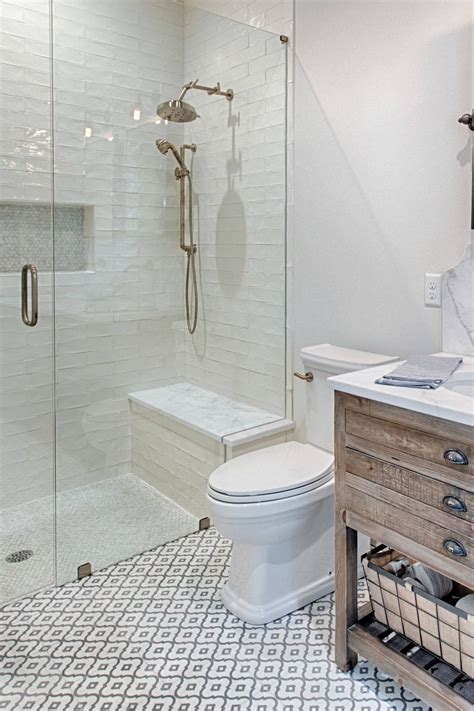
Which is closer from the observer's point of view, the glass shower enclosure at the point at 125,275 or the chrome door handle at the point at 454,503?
the chrome door handle at the point at 454,503

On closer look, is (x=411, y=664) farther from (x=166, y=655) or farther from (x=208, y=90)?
(x=208, y=90)

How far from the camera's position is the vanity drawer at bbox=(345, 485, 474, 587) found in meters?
1.38

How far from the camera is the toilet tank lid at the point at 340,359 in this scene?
217 centimetres

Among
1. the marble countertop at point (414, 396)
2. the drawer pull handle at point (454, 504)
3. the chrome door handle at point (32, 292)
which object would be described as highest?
the chrome door handle at point (32, 292)

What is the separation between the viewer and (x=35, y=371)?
2699 mm

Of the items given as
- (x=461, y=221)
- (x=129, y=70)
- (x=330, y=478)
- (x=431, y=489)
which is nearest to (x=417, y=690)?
(x=431, y=489)

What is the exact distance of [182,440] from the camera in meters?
2.72

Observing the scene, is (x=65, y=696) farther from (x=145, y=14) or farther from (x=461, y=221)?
(x=145, y=14)

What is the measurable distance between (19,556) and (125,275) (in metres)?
1.26

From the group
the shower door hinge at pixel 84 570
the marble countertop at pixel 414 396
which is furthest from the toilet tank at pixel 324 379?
the shower door hinge at pixel 84 570

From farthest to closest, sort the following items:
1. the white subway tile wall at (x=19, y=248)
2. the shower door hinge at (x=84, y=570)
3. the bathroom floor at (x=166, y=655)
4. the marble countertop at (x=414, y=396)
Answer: the white subway tile wall at (x=19, y=248) → the shower door hinge at (x=84, y=570) → the bathroom floor at (x=166, y=655) → the marble countertop at (x=414, y=396)

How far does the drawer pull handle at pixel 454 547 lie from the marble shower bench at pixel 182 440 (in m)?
1.30

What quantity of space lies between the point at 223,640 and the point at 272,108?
2225 millimetres

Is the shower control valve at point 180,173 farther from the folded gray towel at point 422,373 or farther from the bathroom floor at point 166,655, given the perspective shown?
the bathroom floor at point 166,655
